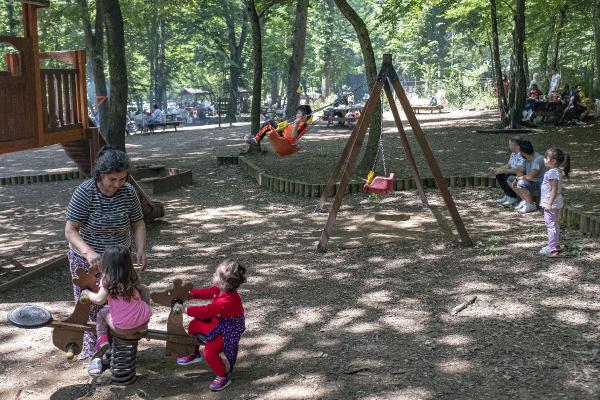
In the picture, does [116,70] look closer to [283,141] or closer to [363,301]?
[283,141]

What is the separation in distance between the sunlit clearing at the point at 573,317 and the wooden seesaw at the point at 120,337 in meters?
2.72

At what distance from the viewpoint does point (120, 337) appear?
428 cm

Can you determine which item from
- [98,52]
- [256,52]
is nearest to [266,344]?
[256,52]

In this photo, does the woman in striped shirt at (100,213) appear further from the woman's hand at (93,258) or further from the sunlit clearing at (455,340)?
the sunlit clearing at (455,340)

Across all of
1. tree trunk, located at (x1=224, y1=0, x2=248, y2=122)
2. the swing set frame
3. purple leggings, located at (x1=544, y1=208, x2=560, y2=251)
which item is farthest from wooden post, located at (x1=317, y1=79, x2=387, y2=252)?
tree trunk, located at (x1=224, y1=0, x2=248, y2=122)

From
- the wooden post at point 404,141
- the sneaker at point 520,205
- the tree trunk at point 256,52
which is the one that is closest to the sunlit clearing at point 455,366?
the wooden post at point 404,141

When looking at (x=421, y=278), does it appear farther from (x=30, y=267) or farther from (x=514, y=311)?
(x=30, y=267)

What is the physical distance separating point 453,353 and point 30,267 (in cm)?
495

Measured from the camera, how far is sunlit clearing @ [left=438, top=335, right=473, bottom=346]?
4.79 m

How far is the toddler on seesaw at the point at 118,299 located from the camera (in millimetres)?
4137

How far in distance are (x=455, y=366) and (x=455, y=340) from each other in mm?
489

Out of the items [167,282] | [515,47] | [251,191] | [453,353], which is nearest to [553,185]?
[453,353]

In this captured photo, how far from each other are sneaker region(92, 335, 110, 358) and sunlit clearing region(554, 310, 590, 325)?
3246 millimetres

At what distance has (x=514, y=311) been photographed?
17.8 ft
